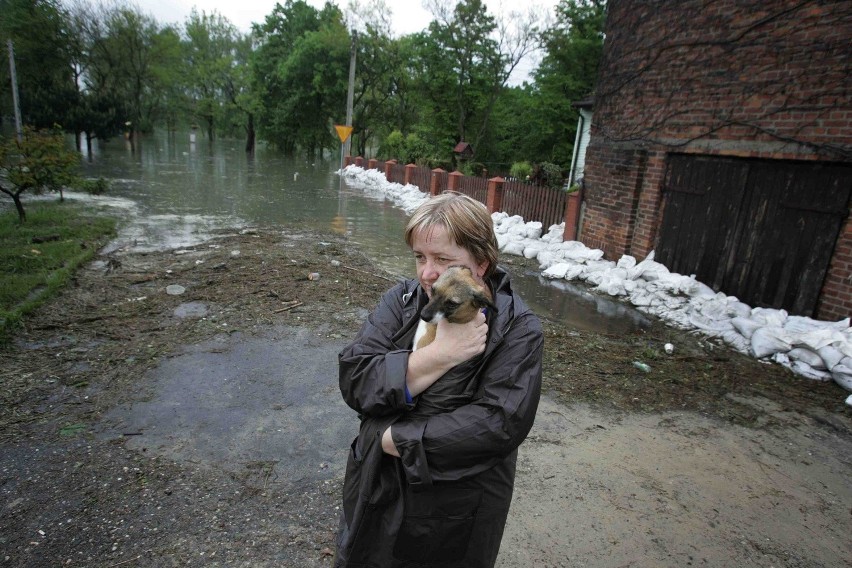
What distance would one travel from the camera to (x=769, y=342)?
5.68 metres

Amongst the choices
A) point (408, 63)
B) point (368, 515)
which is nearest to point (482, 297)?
point (368, 515)

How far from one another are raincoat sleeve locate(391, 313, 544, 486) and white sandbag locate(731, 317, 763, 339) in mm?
5800

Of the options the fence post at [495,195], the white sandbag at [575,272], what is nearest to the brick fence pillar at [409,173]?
the fence post at [495,195]

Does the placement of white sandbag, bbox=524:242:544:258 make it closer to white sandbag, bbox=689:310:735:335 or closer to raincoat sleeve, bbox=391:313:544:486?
white sandbag, bbox=689:310:735:335

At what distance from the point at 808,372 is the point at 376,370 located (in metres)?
5.75

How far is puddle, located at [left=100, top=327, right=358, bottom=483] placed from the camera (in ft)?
11.0

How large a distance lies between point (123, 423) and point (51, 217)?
9.11 metres

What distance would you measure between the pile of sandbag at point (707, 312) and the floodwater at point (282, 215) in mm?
412

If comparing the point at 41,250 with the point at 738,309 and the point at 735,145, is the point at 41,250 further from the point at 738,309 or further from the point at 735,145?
the point at 735,145

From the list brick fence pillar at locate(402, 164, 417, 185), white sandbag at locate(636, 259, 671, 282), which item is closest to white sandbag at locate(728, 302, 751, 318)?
white sandbag at locate(636, 259, 671, 282)

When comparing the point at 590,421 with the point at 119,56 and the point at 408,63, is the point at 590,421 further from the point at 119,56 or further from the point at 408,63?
the point at 119,56

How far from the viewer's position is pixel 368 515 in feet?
5.18

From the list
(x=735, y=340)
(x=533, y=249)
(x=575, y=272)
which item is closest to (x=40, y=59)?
(x=533, y=249)

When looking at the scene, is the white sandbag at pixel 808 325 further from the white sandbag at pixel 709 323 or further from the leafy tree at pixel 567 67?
the leafy tree at pixel 567 67
